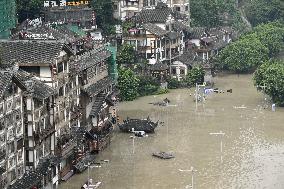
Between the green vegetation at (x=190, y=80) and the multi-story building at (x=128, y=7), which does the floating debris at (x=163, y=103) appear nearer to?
the green vegetation at (x=190, y=80)

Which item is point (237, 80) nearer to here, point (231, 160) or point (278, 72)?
point (278, 72)

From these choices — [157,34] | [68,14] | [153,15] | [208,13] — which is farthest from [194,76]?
[208,13]

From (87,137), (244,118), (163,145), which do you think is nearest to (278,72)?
(244,118)

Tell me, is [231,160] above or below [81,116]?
below

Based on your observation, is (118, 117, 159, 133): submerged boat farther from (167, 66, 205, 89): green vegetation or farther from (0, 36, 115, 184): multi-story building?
(167, 66, 205, 89): green vegetation

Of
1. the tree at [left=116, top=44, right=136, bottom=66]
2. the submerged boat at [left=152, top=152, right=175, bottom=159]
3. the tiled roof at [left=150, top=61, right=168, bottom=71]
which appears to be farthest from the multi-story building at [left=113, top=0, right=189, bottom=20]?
the submerged boat at [left=152, top=152, right=175, bottom=159]

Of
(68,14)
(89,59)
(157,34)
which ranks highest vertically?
(68,14)

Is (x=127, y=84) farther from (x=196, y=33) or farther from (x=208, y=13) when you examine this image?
(x=208, y=13)
